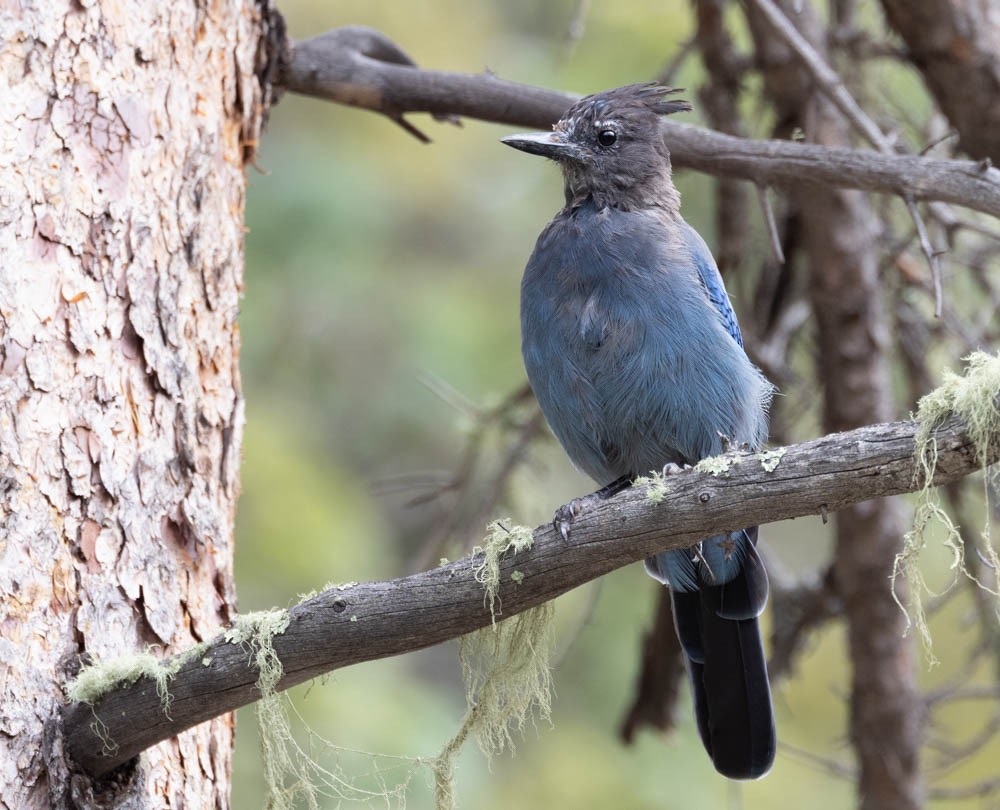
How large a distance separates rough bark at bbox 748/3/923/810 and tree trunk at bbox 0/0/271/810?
2.17 meters

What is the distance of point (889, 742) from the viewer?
15.2ft

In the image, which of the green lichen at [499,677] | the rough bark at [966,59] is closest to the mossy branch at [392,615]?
the green lichen at [499,677]

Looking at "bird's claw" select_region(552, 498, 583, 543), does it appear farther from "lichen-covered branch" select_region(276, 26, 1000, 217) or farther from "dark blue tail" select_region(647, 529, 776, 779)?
"lichen-covered branch" select_region(276, 26, 1000, 217)

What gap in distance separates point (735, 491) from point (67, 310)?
155cm

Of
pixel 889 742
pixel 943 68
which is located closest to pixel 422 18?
pixel 943 68

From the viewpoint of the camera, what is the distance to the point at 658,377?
358 centimetres

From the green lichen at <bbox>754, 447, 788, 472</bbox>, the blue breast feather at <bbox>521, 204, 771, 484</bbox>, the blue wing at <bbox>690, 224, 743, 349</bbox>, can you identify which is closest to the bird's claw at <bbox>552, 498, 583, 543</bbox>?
the green lichen at <bbox>754, 447, 788, 472</bbox>

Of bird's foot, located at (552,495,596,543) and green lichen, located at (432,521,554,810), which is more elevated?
bird's foot, located at (552,495,596,543)

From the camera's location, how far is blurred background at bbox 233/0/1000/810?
552 cm

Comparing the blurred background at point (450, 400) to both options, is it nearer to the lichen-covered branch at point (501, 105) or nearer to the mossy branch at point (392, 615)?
the lichen-covered branch at point (501, 105)

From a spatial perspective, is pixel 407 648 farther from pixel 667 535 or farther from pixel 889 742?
pixel 889 742

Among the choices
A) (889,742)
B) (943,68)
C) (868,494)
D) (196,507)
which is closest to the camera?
(868,494)

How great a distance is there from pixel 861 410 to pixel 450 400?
1546mm

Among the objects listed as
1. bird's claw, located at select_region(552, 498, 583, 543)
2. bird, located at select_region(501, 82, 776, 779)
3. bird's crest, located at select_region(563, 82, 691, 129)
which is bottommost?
bird's claw, located at select_region(552, 498, 583, 543)
